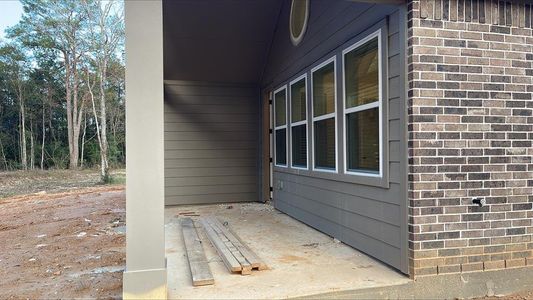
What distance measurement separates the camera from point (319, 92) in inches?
189

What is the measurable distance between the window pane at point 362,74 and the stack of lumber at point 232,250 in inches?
73.5

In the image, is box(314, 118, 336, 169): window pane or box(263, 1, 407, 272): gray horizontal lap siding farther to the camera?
box(314, 118, 336, 169): window pane

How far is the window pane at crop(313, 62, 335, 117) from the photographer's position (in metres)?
4.40

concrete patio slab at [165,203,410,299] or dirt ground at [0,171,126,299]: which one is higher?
concrete patio slab at [165,203,410,299]

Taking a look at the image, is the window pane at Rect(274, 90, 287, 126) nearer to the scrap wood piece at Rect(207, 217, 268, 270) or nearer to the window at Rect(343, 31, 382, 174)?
the scrap wood piece at Rect(207, 217, 268, 270)

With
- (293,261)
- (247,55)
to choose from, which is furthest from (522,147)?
(247,55)

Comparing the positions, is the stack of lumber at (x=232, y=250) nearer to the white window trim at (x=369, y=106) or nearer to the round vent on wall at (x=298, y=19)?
the white window trim at (x=369, y=106)

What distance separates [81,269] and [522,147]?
14.1 ft

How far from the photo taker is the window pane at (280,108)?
6.34 metres

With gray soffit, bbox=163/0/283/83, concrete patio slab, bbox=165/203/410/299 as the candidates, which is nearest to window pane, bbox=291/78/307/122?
gray soffit, bbox=163/0/283/83

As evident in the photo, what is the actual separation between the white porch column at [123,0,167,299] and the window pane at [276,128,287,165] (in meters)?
3.86

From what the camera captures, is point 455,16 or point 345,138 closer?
point 455,16

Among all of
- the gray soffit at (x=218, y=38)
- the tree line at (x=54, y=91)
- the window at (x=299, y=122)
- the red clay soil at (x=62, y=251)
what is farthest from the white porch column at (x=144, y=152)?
the tree line at (x=54, y=91)

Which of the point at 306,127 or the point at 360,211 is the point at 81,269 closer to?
the point at 360,211
